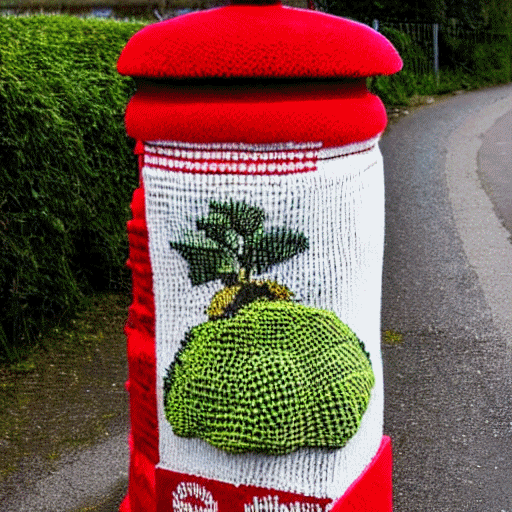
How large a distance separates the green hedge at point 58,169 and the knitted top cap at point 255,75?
2.66m

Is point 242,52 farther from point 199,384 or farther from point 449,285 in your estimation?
point 449,285

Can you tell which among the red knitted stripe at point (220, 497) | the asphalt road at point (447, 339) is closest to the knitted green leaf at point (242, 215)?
the red knitted stripe at point (220, 497)

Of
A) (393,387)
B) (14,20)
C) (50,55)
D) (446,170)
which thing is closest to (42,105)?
(50,55)

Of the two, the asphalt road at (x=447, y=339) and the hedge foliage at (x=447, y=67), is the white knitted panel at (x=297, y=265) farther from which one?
the hedge foliage at (x=447, y=67)

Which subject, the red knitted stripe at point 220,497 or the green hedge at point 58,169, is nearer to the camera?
the red knitted stripe at point 220,497

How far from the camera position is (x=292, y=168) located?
209 cm

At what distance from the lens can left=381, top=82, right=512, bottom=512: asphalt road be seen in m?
3.75

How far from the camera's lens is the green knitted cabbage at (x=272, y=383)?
6.86 feet

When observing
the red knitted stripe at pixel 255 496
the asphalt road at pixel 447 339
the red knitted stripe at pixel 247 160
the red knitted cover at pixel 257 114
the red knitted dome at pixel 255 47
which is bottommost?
the asphalt road at pixel 447 339

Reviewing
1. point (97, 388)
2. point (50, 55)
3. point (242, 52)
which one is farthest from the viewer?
point (50, 55)

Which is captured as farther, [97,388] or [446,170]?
[446,170]

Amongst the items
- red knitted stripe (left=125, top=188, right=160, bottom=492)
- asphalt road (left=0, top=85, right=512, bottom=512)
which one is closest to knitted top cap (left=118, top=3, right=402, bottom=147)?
red knitted stripe (left=125, top=188, right=160, bottom=492)

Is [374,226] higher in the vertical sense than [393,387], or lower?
higher

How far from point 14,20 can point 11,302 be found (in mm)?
1755
